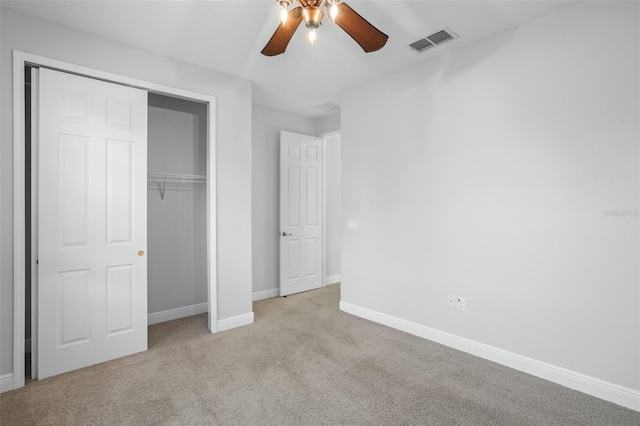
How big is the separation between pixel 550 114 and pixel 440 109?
903mm

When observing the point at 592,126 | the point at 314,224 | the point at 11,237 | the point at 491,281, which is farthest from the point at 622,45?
the point at 11,237

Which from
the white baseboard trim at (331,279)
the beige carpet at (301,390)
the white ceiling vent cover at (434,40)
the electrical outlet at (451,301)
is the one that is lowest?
the beige carpet at (301,390)

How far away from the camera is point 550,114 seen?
2.41 meters

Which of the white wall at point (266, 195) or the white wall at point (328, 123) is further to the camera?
the white wall at point (328, 123)

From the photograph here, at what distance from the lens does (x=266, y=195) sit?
15.3 feet

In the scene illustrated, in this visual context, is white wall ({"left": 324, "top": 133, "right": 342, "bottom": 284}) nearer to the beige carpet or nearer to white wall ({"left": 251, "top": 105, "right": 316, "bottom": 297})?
white wall ({"left": 251, "top": 105, "right": 316, "bottom": 297})

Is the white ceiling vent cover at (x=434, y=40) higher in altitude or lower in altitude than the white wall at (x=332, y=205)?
higher

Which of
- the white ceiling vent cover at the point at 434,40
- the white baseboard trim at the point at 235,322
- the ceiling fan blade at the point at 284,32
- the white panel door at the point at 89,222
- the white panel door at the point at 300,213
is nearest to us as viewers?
the ceiling fan blade at the point at 284,32

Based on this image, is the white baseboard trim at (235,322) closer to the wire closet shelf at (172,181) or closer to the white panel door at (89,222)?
the white panel door at (89,222)

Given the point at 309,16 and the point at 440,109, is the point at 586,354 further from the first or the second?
the point at 309,16

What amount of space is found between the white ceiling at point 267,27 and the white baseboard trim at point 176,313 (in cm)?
276

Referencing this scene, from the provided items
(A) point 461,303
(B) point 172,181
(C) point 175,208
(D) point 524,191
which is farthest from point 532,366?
(B) point 172,181

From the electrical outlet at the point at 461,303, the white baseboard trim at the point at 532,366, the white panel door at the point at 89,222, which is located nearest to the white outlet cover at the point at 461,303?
the electrical outlet at the point at 461,303

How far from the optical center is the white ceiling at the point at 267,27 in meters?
2.31
